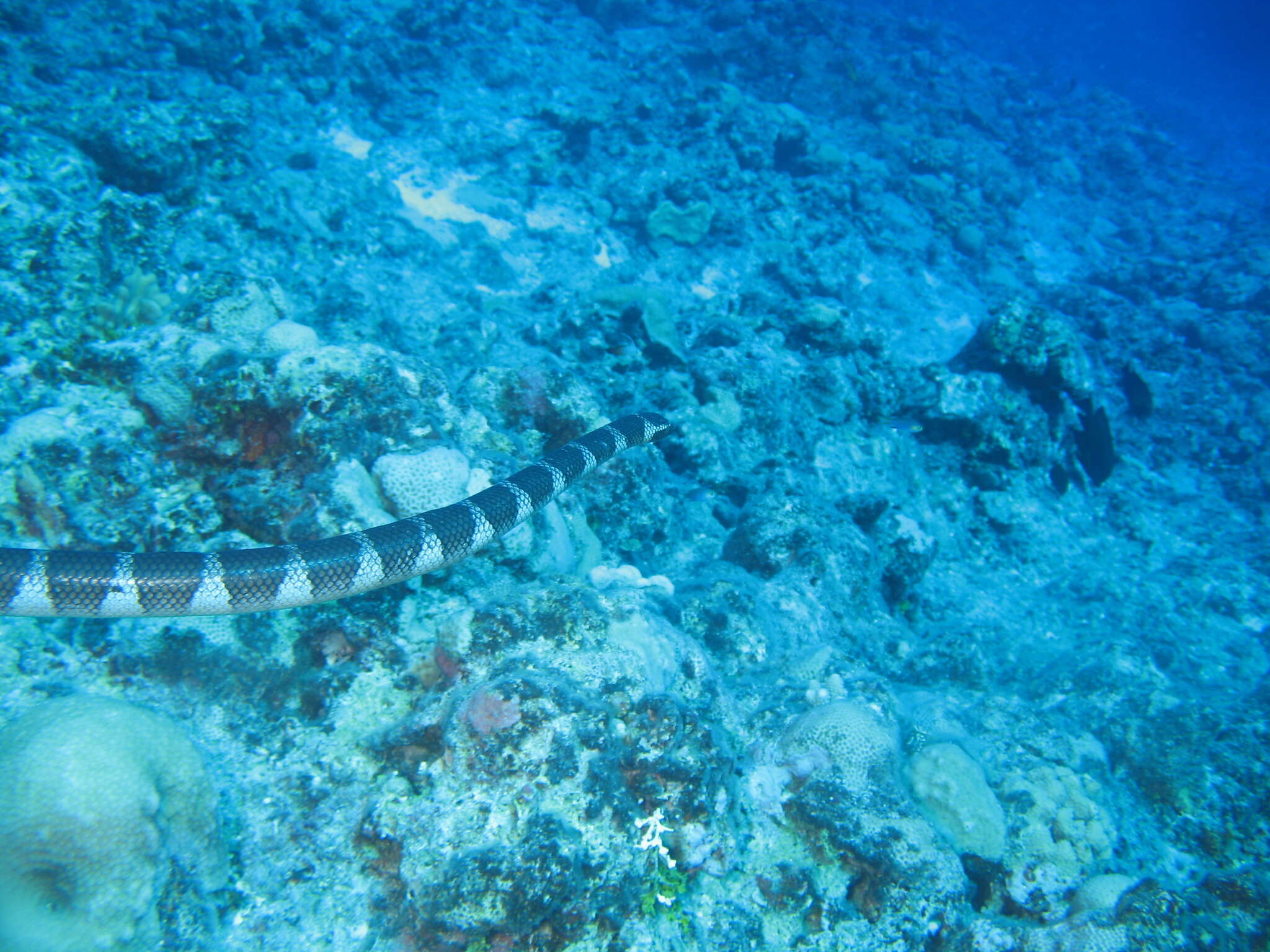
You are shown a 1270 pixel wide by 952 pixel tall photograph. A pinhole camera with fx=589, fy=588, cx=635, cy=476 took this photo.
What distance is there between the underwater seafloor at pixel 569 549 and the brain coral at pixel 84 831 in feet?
0.05

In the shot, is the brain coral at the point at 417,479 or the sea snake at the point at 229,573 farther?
the brain coral at the point at 417,479

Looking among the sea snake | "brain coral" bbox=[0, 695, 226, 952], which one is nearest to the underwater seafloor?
"brain coral" bbox=[0, 695, 226, 952]

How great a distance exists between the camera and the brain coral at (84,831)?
2.30 meters

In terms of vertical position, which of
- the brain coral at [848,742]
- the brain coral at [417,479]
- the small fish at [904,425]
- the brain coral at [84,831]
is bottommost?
the brain coral at [84,831]

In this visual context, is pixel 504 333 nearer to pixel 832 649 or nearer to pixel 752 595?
pixel 752 595

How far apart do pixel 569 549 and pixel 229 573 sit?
93.7 inches

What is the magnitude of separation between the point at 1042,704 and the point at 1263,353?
1268cm

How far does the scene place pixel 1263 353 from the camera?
12469 mm

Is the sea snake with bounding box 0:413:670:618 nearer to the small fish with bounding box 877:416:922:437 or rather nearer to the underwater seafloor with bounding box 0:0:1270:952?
the underwater seafloor with bounding box 0:0:1270:952

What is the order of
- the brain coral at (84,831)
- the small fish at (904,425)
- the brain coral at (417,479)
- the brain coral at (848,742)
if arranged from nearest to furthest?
the brain coral at (84,831)
the brain coral at (848,742)
the brain coral at (417,479)
the small fish at (904,425)

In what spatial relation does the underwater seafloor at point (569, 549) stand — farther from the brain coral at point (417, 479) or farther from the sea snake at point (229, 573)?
the sea snake at point (229, 573)

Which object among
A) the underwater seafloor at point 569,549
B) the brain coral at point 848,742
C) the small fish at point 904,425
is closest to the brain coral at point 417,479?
the underwater seafloor at point 569,549

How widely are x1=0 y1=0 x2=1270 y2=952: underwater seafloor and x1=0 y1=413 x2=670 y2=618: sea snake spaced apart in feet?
0.76

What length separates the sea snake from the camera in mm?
3219
